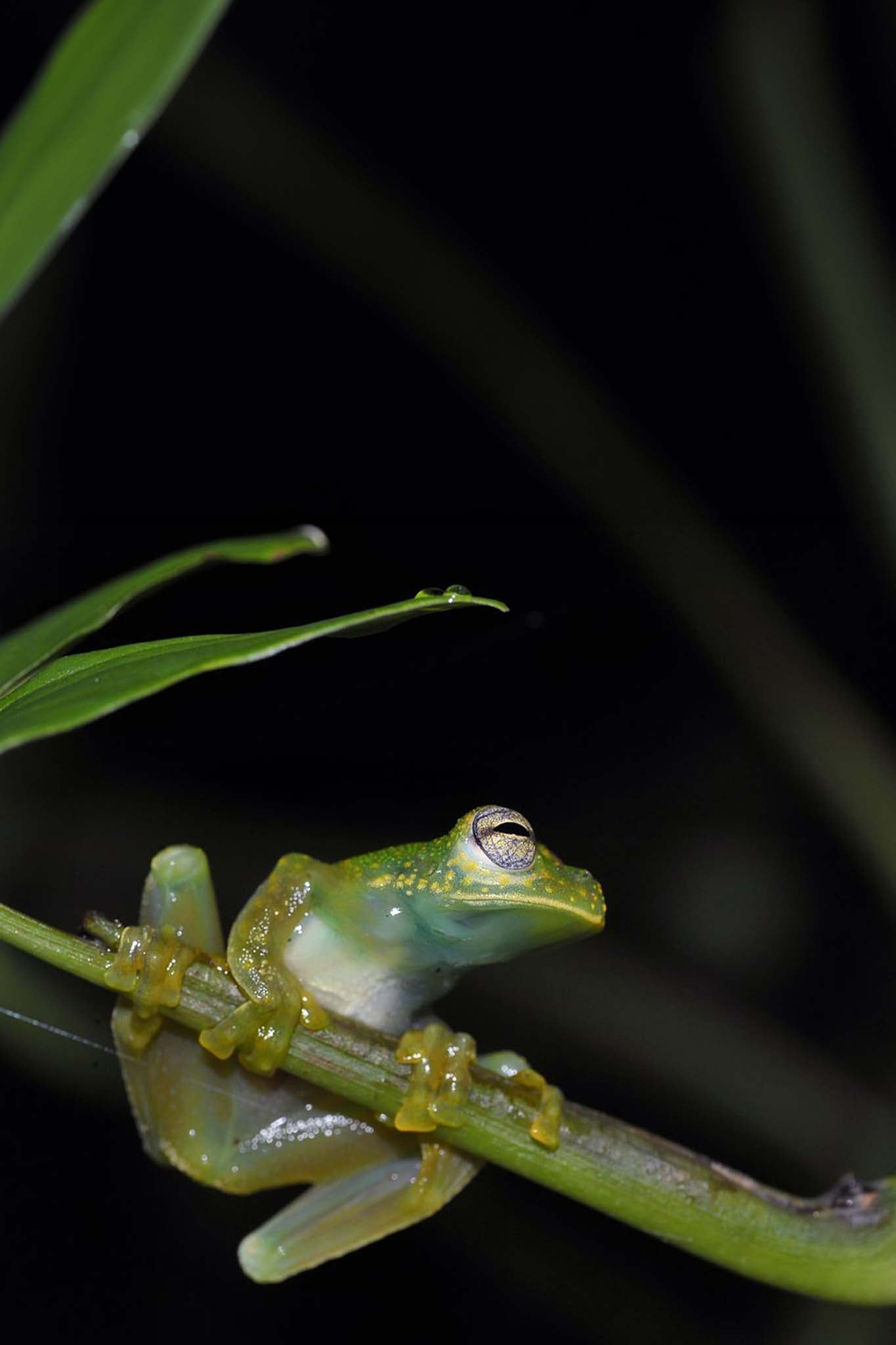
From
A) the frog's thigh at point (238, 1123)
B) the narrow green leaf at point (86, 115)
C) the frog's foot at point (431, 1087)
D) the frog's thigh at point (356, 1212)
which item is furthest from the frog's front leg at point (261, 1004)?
the narrow green leaf at point (86, 115)

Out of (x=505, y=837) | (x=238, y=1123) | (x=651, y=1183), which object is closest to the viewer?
(x=651, y=1183)

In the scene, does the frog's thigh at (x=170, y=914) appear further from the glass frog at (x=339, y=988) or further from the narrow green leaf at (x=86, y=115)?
the narrow green leaf at (x=86, y=115)

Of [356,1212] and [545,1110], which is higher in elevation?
[545,1110]

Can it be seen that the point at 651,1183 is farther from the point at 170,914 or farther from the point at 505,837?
the point at 170,914

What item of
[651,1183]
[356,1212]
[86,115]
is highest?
[86,115]

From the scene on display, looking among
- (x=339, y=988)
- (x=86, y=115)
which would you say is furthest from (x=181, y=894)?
(x=86, y=115)

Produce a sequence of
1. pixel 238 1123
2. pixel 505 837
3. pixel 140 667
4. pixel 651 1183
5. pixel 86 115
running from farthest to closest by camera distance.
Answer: pixel 238 1123 < pixel 505 837 < pixel 651 1183 < pixel 140 667 < pixel 86 115

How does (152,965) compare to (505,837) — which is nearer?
(152,965)
